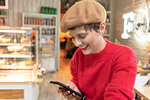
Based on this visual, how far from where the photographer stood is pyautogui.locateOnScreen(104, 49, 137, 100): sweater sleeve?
2.15 ft

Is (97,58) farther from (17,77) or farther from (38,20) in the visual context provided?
(38,20)

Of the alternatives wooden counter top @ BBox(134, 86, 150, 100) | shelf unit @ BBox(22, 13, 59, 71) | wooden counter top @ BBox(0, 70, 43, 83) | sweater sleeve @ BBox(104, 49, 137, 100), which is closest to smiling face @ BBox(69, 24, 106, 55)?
sweater sleeve @ BBox(104, 49, 137, 100)

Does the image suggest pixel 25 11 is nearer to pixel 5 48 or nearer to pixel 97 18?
pixel 5 48

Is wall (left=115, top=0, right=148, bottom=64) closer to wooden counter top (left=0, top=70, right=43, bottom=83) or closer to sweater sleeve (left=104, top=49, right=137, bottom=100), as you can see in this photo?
wooden counter top (left=0, top=70, right=43, bottom=83)

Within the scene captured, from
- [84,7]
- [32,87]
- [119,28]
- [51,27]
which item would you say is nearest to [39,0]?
[51,27]

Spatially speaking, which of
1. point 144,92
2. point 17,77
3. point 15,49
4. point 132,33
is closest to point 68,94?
point 144,92

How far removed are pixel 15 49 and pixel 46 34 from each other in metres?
2.98

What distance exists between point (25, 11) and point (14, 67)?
11.2 feet

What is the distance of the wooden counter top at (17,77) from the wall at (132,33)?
2578 mm

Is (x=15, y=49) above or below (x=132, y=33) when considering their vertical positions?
below

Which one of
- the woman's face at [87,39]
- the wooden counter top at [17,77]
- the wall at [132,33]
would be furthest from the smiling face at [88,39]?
the wall at [132,33]

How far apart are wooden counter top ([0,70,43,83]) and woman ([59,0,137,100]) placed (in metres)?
2.14

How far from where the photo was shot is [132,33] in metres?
4.54

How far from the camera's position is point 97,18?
69cm
